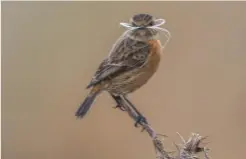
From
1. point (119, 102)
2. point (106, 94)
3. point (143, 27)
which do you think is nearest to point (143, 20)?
point (143, 27)

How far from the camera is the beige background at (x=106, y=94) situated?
1352 millimetres

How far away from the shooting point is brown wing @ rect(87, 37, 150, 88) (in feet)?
2.45

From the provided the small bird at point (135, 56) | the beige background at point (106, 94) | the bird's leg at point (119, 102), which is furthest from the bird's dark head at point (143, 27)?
the beige background at point (106, 94)

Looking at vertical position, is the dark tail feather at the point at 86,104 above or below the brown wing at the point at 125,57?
below

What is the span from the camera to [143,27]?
741 millimetres

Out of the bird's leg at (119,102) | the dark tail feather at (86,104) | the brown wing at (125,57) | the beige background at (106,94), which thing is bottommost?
the beige background at (106,94)

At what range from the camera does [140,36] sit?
0.75 meters

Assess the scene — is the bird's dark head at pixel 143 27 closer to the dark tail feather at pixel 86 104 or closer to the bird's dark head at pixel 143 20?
the bird's dark head at pixel 143 20

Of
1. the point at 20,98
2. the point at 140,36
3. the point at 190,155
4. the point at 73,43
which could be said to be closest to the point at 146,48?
the point at 140,36

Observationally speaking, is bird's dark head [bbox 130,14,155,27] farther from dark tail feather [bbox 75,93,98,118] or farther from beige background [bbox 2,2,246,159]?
beige background [bbox 2,2,246,159]

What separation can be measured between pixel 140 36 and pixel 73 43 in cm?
64

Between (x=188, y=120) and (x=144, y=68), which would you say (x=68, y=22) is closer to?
(x=188, y=120)

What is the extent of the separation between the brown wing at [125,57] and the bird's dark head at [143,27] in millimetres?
12

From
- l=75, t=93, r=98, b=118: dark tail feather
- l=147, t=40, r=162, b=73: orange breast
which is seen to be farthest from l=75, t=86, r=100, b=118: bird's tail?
l=147, t=40, r=162, b=73: orange breast
